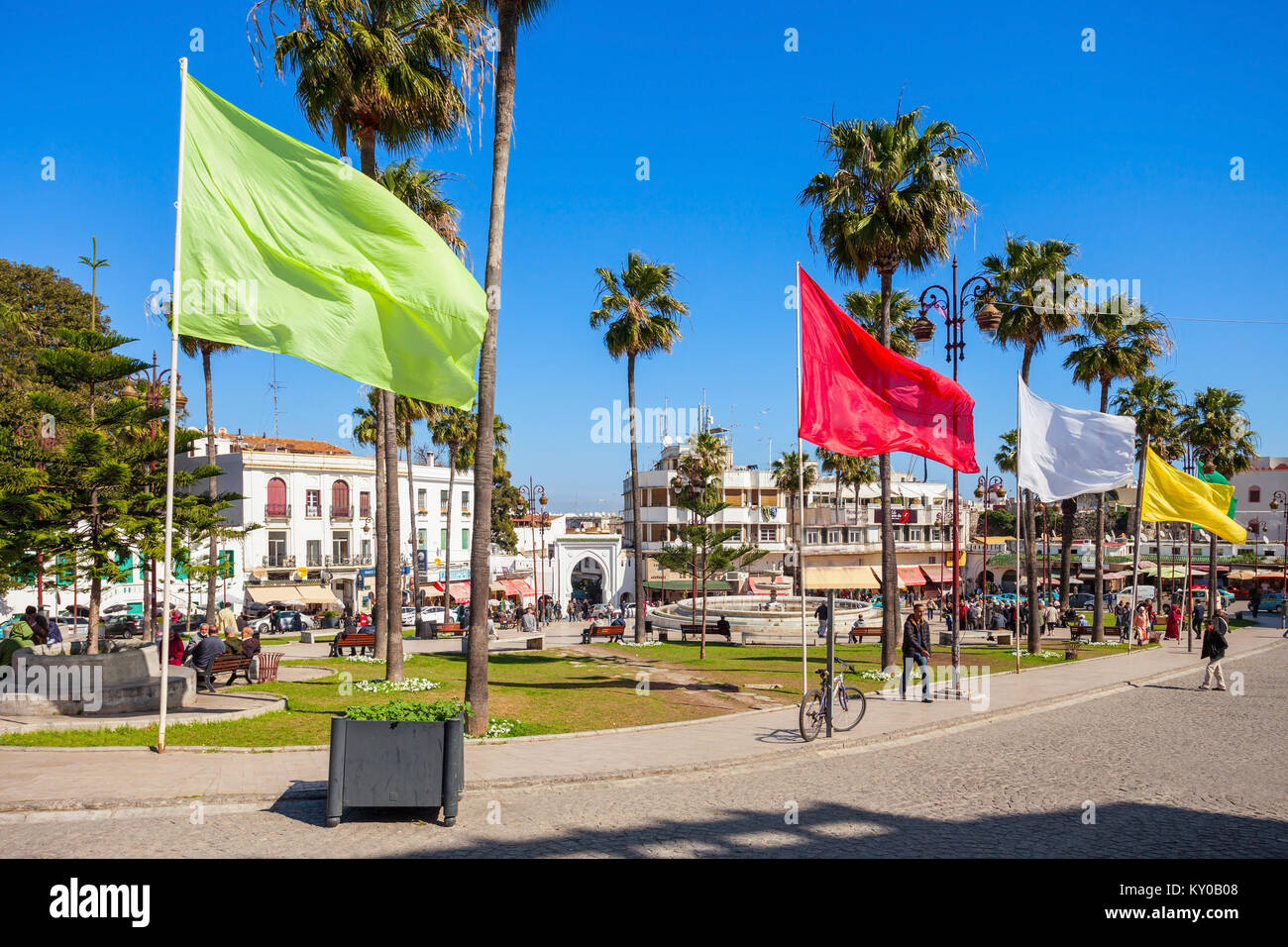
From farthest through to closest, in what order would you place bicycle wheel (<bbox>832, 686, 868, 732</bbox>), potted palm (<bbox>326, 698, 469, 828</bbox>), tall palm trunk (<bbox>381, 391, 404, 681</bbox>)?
tall palm trunk (<bbox>381, 391, 404, 681</bbox>) < bicycle wheel (<bbox>832, 686, 868, 732</bbox>) < potted palm (<bbox>326, 698, 469, 828</bbox>)

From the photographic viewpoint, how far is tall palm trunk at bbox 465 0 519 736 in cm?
1405

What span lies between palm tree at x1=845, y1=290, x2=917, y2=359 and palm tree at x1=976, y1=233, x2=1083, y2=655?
286 centimetres

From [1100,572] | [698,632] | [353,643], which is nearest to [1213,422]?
[1100,572]

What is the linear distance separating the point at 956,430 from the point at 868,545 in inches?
2405

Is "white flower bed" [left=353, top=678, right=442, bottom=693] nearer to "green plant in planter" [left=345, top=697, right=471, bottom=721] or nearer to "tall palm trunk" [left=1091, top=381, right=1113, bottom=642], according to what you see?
"green plant in planter" [left=345, top=697, right=471, bottom=721]

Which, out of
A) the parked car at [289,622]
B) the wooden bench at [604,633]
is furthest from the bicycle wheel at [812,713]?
the parked car at [289,622]

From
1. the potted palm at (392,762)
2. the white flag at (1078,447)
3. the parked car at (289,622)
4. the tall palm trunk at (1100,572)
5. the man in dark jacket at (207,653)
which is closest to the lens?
the potted palm at (392,762)

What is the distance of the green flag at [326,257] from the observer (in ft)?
33.4

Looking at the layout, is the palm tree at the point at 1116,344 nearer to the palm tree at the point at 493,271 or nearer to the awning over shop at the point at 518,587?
the palm tree at the point at 493,271

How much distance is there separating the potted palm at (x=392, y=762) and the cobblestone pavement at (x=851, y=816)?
28cm

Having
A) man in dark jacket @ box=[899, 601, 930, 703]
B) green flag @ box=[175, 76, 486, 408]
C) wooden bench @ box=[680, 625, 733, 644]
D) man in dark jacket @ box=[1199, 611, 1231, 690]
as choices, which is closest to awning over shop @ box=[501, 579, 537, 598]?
wooden bench @ box=[680, 625, 733, 644]

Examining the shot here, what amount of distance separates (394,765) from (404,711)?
1.76 feet

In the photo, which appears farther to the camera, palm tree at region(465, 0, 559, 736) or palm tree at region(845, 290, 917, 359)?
palm tree at region(845, 290, 917, 359)

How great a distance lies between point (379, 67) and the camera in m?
17.1
